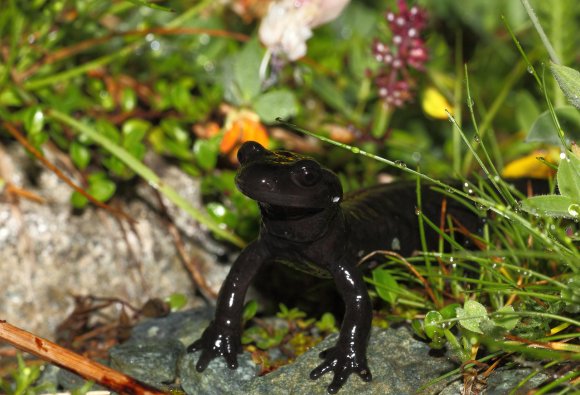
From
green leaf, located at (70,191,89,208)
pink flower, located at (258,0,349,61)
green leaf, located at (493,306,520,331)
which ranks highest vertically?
pink flower, located at (258,0,349,61)

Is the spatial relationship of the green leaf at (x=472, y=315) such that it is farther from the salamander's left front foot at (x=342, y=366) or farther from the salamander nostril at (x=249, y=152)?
the salamander nostril at (x=249, y=152)

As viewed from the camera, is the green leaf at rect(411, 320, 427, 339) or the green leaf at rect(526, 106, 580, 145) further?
the green leaf at rect(526, 106, 580, 145)

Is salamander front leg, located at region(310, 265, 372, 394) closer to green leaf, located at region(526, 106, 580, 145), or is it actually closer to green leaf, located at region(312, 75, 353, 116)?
green leaf, located at region(526, 106, 580, 145)

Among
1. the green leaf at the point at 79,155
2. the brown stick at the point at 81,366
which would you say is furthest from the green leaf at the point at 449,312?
the green leaf at the point at 79,155

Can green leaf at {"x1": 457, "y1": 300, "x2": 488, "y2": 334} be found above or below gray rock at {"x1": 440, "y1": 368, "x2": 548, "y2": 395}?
above

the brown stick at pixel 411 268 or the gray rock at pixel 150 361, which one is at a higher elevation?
the brown stick at pixel 411 268

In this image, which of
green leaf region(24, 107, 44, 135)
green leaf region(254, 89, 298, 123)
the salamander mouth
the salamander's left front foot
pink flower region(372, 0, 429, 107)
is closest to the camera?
the salamander's left front foot

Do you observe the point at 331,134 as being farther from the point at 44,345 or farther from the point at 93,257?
the point at 44,345

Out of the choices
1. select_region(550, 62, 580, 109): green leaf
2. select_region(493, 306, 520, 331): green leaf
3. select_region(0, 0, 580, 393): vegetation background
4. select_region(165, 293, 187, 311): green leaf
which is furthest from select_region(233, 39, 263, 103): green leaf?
select_region(493, 306, 520, 331): green leaf
